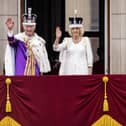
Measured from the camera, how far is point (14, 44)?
10906 mm

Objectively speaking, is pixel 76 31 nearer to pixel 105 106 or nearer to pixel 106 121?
pixel 105 106

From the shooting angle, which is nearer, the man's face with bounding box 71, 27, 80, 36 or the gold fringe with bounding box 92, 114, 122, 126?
the gold fringe with bounding box 92, 114, 122, 126

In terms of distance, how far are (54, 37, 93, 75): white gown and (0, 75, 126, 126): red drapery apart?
0.80 meters

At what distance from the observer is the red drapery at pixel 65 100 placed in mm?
10211

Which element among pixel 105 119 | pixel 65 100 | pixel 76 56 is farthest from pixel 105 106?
pixel 76 56

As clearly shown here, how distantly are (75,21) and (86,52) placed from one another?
504 millimetres

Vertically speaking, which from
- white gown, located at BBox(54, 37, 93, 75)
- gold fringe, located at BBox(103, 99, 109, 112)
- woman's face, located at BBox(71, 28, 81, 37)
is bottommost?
gold fringe, located at BBox(103, 99, 109, 112)

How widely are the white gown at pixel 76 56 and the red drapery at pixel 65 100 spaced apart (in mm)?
799

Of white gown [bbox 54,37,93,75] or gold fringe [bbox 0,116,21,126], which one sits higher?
white gown [bbox 54,37,93,75]

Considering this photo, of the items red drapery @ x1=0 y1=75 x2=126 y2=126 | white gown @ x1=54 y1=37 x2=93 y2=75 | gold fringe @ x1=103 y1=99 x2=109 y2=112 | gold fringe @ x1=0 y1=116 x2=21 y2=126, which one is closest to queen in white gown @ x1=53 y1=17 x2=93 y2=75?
white gown @ x1=54 y1=37 x2=93 y2=75

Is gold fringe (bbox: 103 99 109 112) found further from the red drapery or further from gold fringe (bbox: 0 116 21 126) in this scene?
gold fringe (bbox: 0 116 21 126)

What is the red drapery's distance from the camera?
10.2m

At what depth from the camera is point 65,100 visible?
1023 cm

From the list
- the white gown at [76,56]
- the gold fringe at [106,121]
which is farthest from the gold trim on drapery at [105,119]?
the white gown at [76,56]
